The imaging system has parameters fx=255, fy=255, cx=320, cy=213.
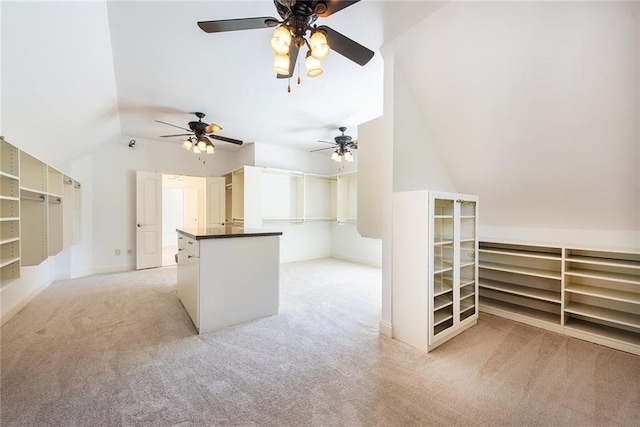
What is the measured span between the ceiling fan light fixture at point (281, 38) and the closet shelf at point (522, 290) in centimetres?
330

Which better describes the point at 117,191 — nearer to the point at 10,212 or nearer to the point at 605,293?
the point at 10,212

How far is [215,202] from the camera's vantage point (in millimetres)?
5969

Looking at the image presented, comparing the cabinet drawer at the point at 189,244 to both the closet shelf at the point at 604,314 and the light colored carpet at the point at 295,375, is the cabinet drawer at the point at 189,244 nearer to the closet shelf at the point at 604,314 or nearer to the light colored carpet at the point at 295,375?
the light colored carpet at the point at 295,375

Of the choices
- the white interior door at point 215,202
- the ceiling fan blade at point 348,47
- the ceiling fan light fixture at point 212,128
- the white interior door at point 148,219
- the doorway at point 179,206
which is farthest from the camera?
the doorway at point 179,206

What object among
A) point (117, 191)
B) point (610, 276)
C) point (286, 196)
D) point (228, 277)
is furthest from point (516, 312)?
point (117, 191)

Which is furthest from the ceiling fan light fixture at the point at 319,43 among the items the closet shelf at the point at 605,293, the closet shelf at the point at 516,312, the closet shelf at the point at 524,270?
the closet shelf at the point at 516,312

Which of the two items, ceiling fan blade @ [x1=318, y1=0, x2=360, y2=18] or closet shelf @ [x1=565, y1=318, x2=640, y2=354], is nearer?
ceiling fan blade @ [x1=318, y1=0, x2=360, y2=18]

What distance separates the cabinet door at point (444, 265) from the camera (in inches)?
90.8

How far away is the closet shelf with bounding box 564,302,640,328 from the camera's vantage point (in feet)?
7.47

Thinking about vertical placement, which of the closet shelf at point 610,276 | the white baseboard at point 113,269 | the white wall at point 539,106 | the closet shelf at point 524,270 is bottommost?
the white baseboard at point 113,269

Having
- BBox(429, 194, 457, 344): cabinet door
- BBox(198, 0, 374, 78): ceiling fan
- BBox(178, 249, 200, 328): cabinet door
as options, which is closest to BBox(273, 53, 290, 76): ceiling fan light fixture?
BBox(198, 0, 374, 78): ceiling fan

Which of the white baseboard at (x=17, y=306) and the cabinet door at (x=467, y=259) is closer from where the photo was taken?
the cabinet door at (x=467, y=259)

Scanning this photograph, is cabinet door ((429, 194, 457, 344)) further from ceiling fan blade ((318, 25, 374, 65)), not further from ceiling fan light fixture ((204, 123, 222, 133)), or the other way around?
ceiling fan light fixture ((204, 123, 222, 133))

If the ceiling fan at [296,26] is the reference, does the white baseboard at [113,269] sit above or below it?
below
